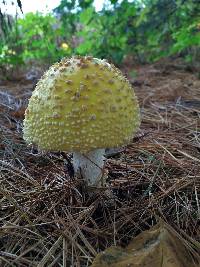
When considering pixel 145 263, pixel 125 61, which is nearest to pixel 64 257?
pixel 145 263

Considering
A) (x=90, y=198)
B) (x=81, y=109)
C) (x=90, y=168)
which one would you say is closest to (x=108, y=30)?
(x=90, y=168)

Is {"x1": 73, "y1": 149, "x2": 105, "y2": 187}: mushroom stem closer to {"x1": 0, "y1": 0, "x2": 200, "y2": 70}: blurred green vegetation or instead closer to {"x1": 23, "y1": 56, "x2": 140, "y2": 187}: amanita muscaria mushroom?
{"x1": 23, "y1": 56, "x2": 140, "y2": 187}: amanita muscaria mushroom

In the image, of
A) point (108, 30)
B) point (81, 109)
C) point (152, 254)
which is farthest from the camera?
point (108, 30)

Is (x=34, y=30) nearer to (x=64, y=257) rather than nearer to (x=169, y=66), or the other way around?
(x=169, y=66)

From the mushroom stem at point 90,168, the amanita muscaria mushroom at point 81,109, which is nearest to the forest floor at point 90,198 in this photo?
the mushroom stem at point 90,168

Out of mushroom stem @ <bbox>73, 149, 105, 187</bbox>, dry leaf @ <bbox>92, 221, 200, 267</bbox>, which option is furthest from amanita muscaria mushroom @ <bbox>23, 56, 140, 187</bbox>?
dry leaf @ <bbox>92, 221, 200, 267</bbox>

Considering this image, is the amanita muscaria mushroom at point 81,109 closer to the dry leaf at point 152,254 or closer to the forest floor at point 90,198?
the forest floor at point 90,198

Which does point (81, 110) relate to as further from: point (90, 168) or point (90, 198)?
point (90, 198)
